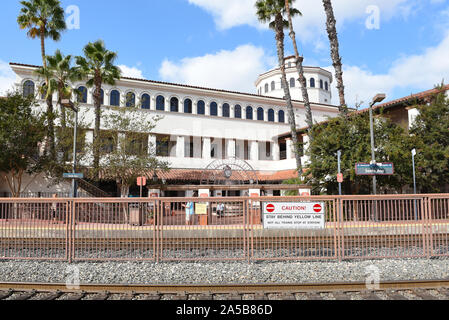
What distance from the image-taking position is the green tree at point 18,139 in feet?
70.5

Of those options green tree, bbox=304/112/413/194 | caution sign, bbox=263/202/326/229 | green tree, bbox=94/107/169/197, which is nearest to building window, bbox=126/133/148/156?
green tree, bbox=94/107/169/197

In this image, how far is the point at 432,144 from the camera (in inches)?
774

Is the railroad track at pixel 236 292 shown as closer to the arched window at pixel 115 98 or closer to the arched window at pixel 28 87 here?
the arched window at pixel 28 87

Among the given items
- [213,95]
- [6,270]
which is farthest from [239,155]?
[6,270]

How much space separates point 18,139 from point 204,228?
18618 millimetres

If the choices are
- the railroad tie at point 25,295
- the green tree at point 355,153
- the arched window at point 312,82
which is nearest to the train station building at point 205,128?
the green tree at point 355,153

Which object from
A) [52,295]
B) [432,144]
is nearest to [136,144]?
[52,295]

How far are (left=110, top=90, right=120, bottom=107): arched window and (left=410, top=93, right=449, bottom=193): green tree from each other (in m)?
24.5

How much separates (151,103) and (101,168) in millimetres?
9642

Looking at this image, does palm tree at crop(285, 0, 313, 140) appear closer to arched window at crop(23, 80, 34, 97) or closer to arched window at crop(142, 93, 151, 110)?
arched window at crop(142, 93, 151, 110)

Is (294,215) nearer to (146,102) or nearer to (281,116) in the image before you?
(146,102)

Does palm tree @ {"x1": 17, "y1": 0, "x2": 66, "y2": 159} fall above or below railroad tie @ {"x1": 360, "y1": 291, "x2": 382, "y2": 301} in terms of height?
→ above

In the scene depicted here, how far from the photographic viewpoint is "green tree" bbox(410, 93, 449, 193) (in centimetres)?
1884

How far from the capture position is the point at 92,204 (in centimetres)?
951
